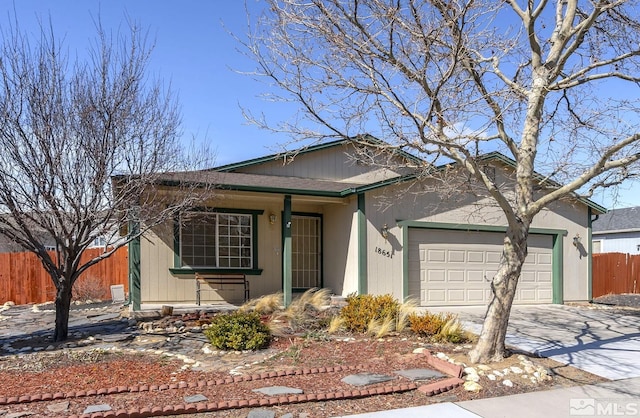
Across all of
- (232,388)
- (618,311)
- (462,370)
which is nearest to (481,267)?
(618,311)

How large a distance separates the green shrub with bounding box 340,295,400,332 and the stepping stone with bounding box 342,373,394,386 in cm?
278

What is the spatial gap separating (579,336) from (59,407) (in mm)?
8628

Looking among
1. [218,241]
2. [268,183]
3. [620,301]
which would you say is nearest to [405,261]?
[268,183]

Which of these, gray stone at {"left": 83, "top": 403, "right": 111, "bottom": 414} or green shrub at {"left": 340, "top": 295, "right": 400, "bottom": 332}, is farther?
green shrub at {"left": 340, "top": 295, "right": 400, "bottom": 332}

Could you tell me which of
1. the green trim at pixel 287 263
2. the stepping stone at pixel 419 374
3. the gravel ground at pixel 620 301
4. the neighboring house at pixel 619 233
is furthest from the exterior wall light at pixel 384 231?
the neighboring house at pixel 619 233

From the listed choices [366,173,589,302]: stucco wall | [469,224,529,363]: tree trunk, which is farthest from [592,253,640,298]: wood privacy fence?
[469,224,529,363]: tree trunk

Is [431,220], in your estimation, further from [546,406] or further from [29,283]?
[29,283]

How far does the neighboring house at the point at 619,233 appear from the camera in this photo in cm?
2905

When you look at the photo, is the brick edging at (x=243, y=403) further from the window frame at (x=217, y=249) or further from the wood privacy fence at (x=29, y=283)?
the wood privacy fence at (x=29, y=283)

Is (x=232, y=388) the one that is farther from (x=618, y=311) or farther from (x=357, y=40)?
(x=618, y=311)

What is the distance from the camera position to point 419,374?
21.2 ft

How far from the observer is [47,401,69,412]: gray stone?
16.8 feet

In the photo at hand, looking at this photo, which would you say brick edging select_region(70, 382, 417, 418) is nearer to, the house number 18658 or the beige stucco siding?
Result: the beige stucco siding

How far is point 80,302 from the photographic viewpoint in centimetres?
1591
